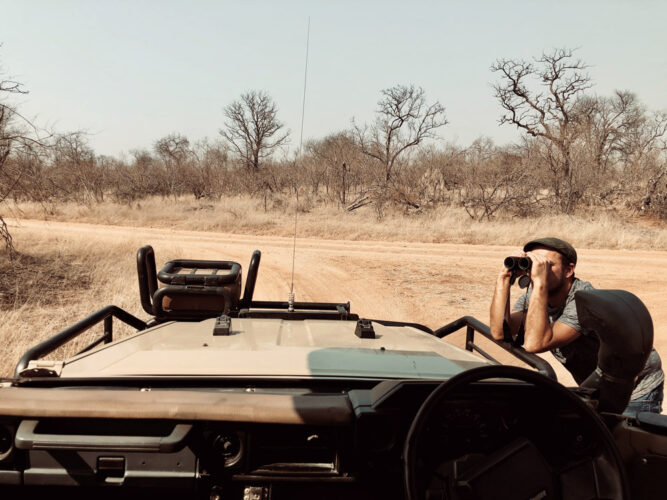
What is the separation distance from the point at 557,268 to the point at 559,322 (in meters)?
0.35

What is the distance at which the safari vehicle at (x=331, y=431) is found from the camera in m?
1.63

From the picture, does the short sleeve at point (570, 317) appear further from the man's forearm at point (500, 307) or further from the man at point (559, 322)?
the man's forearm at point (500, 307)

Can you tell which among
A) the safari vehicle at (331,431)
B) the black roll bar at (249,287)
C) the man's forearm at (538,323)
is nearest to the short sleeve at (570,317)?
the man's forearm at (538,323)

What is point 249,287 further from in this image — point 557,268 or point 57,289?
point 57,289

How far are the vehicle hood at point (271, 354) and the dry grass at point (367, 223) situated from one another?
13.3 m

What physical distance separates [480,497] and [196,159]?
1455 inches

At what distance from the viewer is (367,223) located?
781 inches

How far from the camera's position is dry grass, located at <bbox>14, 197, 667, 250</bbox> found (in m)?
16.6

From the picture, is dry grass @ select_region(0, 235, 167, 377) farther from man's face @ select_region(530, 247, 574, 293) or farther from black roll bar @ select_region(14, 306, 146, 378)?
man's face @ select_region(530, 247, 574, 293)

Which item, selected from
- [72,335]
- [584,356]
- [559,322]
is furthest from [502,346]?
[72,335]

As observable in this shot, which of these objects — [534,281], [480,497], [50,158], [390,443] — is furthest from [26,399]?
[50,158]

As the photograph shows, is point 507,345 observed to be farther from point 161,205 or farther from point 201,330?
point 161,205

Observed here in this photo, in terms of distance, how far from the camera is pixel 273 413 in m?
1.66

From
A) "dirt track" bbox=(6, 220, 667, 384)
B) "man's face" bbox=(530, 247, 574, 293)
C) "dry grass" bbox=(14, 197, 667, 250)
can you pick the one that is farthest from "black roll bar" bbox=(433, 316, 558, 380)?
"dry grass" bbox=(14, 197, 667, 250)
